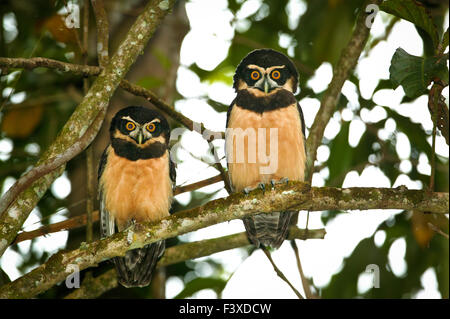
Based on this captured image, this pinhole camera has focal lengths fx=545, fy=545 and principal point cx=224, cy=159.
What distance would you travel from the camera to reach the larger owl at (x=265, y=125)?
4.53 metres

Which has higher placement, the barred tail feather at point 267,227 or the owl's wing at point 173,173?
the owl's wing at point 173,173

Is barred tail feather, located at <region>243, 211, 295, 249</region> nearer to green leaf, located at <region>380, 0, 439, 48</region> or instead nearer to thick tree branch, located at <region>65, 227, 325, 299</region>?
thick tree branch, located at <region>65, 227, 325, 299</region>

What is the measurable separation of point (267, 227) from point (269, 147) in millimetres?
773

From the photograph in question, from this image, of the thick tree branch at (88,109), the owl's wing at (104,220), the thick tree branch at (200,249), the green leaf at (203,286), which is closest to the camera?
the thick tree branch at (88,109)

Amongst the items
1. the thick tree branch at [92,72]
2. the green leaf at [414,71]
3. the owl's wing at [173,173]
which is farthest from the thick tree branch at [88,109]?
the green leaf at [414,71]

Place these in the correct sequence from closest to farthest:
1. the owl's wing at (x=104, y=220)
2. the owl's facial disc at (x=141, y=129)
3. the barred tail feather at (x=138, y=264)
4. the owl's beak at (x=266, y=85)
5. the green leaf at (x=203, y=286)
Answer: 1. the owl's beak at (x=266, y=85)
2. the owl's facial disc at (x=141, y=129)
3. the barred tail feather at (x=138, y=264)
4. the owl's wing at (x=104, y=220)
5. the green leaf at (x=203, y=286)

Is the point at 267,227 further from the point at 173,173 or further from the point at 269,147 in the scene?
the point at 173,173

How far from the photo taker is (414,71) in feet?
12.0

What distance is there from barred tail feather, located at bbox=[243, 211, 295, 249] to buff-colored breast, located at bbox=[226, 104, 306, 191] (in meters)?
0.32

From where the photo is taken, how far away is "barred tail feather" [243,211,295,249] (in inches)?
192

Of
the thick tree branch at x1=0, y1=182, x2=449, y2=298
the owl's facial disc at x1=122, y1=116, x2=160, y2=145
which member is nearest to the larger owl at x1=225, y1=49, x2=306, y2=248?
the owl's facial disc at x1=122, y1=116, x2=160, y2=145

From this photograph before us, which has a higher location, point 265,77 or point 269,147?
point 265,77

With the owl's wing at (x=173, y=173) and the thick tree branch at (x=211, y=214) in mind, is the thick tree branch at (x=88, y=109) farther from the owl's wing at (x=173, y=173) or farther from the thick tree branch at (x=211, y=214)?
the owl's wing at (x=173, y=173)

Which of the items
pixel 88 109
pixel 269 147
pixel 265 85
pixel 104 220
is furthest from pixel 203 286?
pixel 88 109
